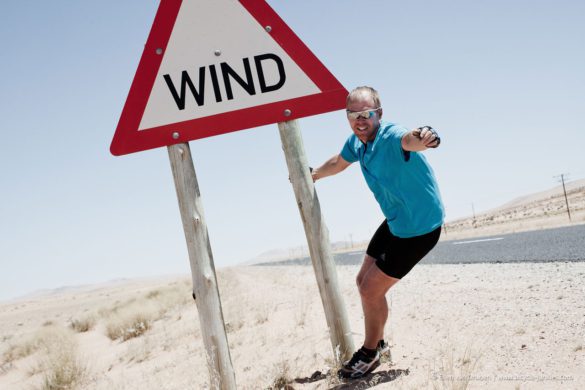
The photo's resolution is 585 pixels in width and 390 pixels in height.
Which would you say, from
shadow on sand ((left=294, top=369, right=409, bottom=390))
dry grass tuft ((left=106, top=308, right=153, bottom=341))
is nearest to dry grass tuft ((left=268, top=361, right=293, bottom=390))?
shadow on sand ((left=294, top=369, right=409, bottom=390))

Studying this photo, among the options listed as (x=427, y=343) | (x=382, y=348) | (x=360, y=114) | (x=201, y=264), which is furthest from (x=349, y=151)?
(x=427, y=343)

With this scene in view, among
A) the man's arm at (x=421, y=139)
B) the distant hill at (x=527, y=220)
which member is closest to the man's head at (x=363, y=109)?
the man's arm at (x=421, y=139)

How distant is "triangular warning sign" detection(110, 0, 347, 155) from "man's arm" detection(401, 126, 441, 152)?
0.62 meters

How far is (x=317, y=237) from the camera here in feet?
9.61

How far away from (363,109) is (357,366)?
1613 mm

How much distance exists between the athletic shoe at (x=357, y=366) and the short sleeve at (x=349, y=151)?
1.27 metres

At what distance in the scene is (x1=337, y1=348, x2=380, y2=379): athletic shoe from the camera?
9.61 feet

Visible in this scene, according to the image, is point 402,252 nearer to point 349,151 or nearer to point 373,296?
point 373,296

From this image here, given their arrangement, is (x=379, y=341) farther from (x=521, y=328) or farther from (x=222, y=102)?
(x=222, y=102)

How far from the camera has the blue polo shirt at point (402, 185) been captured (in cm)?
261

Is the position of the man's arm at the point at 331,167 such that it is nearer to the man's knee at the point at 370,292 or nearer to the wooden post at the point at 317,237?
the wooden post at the point at 317,237

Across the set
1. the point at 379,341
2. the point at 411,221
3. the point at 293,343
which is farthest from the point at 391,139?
the point at 293,343

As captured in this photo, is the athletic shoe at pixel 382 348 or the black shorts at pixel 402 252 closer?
the black shorts at pixel 402 252

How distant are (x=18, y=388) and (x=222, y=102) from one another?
7832mm
